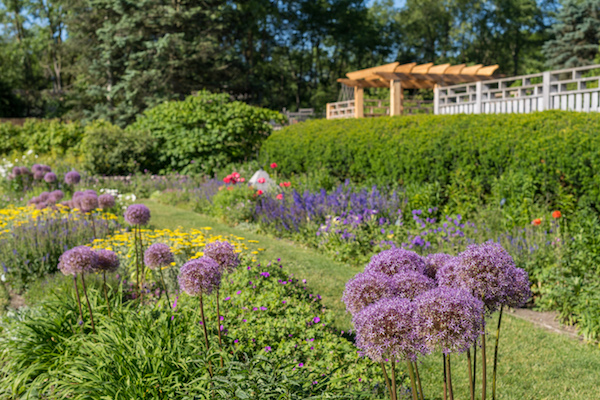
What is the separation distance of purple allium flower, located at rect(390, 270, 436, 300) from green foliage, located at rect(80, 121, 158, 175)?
507 inches

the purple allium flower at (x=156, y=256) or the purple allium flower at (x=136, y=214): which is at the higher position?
the purple allium flower at (x=136, y=214)

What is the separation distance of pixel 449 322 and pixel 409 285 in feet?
1.03

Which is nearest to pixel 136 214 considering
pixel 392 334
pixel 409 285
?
pixel 409 285

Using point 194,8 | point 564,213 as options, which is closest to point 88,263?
point 564,213

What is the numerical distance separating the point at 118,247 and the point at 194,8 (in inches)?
897

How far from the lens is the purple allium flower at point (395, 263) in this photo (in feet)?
6.32

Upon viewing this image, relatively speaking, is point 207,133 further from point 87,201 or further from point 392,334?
point 392,334

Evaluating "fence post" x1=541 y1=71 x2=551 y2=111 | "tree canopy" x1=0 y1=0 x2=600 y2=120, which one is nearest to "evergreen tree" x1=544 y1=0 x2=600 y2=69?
"tree canopy" x1=0 y1=0 x2=600 y2=120

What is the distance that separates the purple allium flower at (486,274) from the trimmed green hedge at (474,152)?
4.67 meters

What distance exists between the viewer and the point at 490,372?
11.8 ft

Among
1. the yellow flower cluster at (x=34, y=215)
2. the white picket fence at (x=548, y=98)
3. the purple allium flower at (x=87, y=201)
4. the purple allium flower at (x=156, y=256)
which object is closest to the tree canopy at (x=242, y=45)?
the white picket fence at (x=548, y=98)

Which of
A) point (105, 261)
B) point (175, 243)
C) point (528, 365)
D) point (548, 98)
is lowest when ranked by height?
point (528, 365)

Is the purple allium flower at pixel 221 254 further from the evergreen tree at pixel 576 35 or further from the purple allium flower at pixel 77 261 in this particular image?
the evergreen tree at pixel 576 35

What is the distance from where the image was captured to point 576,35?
3003 centimetres
